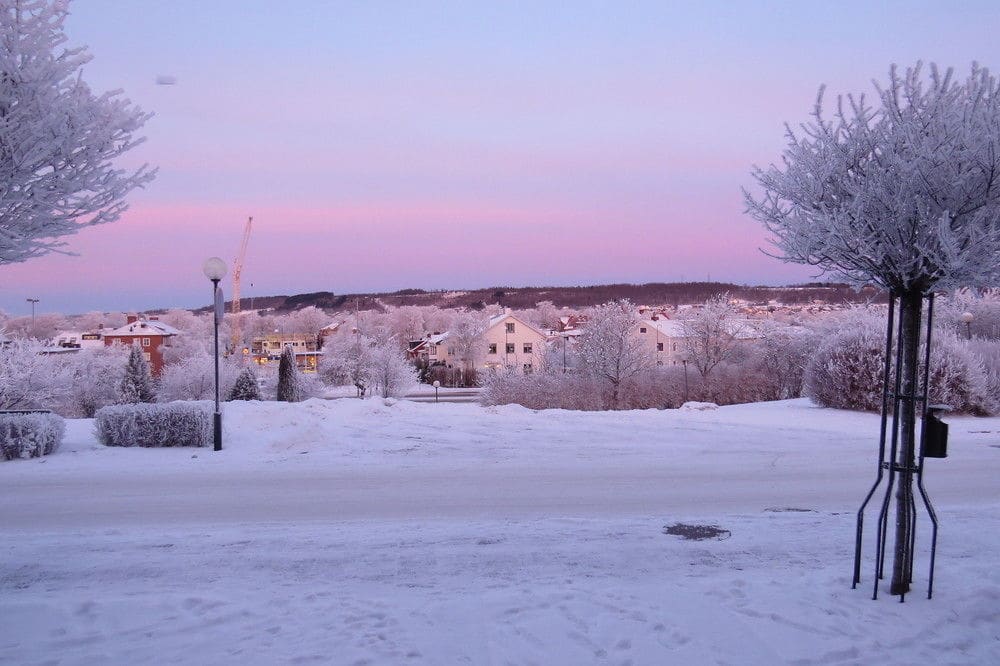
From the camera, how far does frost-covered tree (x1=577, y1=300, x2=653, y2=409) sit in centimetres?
4259

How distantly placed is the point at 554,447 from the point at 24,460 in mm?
8351

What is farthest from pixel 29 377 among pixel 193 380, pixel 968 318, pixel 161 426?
pixel 968 318

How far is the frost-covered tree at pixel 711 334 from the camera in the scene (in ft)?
Answer: 160

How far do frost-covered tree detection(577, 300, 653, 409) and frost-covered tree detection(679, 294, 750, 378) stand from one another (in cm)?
507

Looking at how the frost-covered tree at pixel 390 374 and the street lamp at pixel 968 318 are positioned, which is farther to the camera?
the frost-covered tree at pixel 390 374

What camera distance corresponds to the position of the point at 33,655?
4.15 meters

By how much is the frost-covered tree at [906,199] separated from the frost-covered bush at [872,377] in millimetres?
13719

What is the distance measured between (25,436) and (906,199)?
1255cm

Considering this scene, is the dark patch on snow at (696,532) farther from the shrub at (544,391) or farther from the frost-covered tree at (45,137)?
the shrub at (544,391)

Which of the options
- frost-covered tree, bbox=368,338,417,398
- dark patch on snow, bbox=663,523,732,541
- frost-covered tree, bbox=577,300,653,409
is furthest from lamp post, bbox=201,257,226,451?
frost-covered tree, bbox=368,338,417,398

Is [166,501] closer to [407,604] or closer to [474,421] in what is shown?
[407,604]

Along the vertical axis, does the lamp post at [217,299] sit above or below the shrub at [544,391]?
above

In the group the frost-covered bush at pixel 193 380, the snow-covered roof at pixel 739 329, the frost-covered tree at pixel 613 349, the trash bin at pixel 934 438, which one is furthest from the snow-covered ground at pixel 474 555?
the frost-covered bush at pixel 193 380

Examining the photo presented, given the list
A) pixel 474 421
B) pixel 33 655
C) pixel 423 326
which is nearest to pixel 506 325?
pixel 423 326
